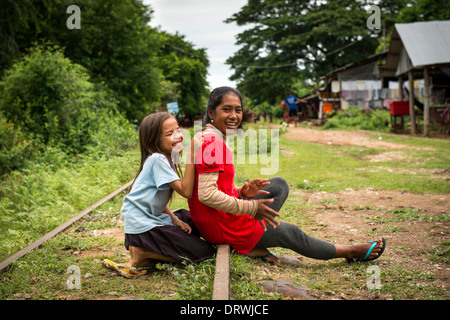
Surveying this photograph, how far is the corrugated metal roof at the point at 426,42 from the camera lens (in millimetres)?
15969

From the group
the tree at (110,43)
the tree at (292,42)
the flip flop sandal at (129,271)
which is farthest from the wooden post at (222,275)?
the tree at (292,42)

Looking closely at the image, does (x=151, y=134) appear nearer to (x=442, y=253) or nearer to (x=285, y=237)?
(x=285, y=237)

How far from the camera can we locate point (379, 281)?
3.38m

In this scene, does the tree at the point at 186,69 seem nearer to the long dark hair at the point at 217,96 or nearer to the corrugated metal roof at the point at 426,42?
the corrugated metal roof at the point at 426,42

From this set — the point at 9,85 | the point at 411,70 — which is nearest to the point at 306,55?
the point at 411,70

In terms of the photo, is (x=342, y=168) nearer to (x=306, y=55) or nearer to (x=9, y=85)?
(x=9, y=85)

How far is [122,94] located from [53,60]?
29.4 feet

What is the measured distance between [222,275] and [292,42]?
37.9 metres

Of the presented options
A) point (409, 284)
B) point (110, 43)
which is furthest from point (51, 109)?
point (409, 284)

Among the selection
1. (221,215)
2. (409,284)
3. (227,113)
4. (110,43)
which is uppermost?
(110,43)

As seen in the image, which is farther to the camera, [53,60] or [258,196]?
[53,60]

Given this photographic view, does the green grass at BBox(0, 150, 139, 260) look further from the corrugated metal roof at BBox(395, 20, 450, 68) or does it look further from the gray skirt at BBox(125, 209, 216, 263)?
the corrugated metal roof at BBox(395, 20, 450, 68)

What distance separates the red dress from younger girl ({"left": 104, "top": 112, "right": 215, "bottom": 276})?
0.43 ft

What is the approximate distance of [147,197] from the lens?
3.48 meters
